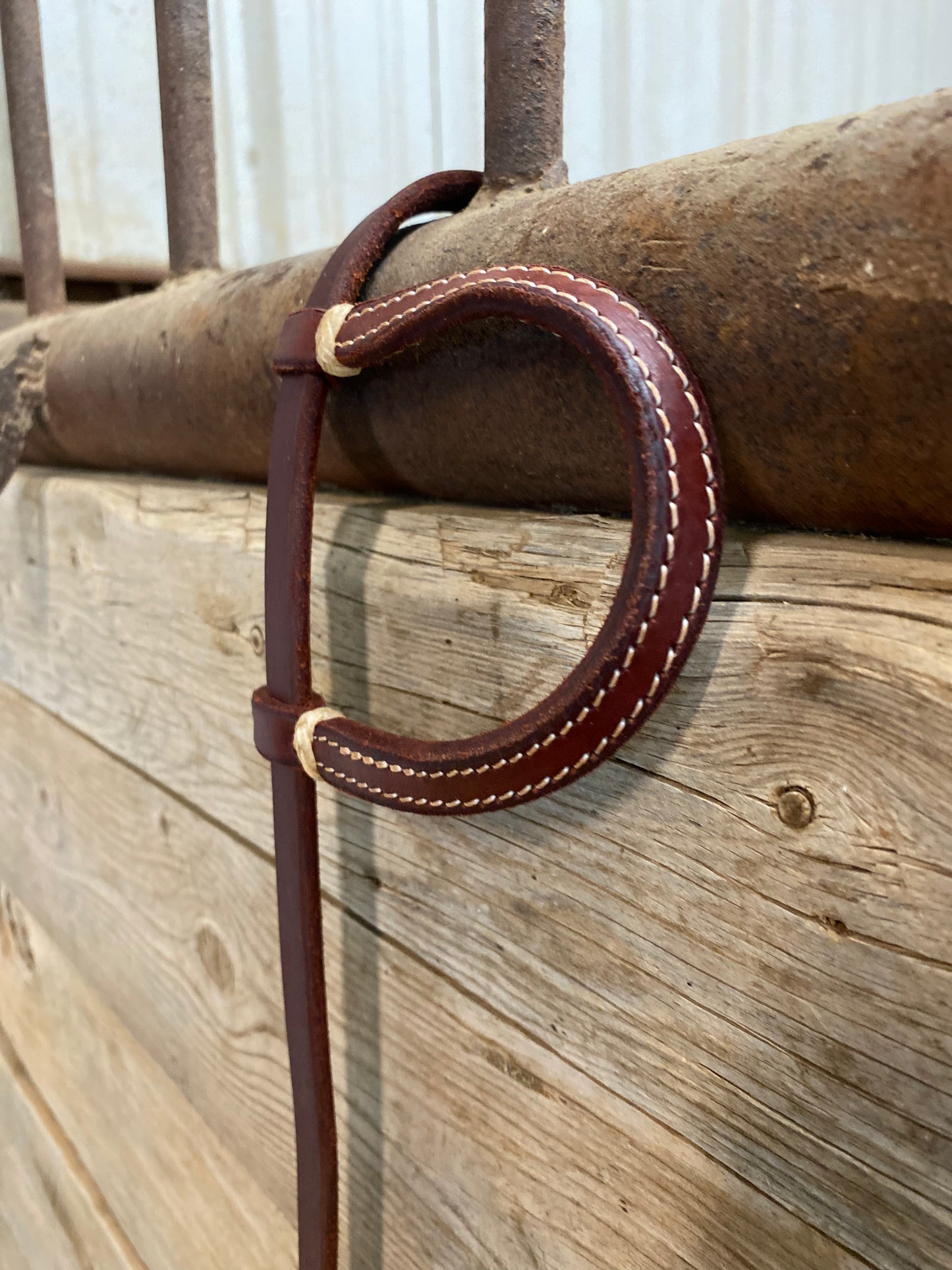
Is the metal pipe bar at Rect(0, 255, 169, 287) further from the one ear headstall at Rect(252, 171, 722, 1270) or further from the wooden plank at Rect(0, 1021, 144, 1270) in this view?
the one ear headstall at Rect(252, 171, 722, 1270)

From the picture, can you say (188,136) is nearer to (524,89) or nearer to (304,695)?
(524,89)

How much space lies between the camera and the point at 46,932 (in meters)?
0.93

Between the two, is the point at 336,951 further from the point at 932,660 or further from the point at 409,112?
the point at 409,112

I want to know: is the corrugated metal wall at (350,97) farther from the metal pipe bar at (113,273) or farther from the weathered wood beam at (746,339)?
the weathered wood beam at (746,339)

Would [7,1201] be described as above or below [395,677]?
below

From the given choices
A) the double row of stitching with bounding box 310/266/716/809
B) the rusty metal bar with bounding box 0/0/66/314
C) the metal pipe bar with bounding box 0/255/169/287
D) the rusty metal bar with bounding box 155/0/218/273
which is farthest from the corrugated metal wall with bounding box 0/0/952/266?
the double row of stitching with bounding box 310/266/716/809

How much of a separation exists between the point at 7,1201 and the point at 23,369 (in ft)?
3.17

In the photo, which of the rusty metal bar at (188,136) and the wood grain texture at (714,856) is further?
the rusty metal bar at (188,136)

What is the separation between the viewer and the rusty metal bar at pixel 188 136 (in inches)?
28.0

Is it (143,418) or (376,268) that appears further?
(143,418)

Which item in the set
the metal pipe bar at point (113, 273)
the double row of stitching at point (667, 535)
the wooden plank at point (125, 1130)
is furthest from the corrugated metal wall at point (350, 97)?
the double row of stitching at point (667, 535)

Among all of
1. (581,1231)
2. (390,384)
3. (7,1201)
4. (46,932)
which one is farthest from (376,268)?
(7,1201)

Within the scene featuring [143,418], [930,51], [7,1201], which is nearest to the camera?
[143,418]

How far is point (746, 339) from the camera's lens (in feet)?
0.91
